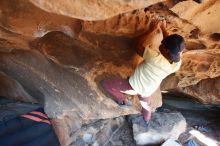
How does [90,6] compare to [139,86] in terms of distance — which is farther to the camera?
[139,86]

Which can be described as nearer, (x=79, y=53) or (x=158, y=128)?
(x=79, y=53)

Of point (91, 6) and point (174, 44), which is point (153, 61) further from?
point (91, 6)

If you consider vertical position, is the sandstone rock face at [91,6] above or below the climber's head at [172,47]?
above

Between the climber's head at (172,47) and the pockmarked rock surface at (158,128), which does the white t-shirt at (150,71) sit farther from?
the pockmarked rock surface at (158,128)

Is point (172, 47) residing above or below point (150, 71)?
above

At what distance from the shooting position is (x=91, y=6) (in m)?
1.47

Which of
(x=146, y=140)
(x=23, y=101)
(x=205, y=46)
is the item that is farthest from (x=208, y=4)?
(x=146, y=140)

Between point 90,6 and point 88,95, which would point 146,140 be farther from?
point 90,6

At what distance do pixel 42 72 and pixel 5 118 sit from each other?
1.85 ft

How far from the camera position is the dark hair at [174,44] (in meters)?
2.18

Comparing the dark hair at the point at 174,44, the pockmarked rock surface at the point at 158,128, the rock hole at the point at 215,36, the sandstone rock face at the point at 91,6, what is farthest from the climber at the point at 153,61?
the pockmarked rock surface at the point at 158,128

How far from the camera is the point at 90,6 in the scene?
4.83 feet

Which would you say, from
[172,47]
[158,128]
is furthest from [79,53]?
[158,128]

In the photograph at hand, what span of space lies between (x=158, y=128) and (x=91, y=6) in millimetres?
3099
